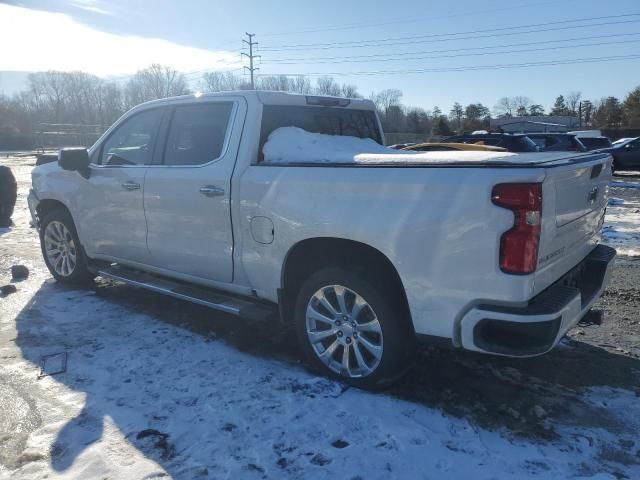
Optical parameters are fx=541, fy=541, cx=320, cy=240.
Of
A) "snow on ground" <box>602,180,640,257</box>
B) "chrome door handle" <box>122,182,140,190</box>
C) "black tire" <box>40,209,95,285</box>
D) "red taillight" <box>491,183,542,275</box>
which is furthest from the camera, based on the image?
"snow on ground" <box>602,180,640,257</box>

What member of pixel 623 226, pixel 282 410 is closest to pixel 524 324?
pixel 282 410

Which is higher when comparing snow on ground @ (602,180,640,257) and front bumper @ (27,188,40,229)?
front bumper @ (27,188,40,229)

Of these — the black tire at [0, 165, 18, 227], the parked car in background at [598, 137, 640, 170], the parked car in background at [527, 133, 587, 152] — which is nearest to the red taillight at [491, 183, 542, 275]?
the black tire at [0, 165, 18, 227]

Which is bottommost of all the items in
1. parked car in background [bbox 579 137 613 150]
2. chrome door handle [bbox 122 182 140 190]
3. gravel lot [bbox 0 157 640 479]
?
gravel lot [bbox 0 157 640 479]

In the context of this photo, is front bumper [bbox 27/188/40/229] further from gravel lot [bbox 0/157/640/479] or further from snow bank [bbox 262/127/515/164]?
snow bank [bbox 262/127/515/164]

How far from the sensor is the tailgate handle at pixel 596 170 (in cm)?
348

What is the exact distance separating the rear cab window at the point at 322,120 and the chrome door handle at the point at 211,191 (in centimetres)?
38

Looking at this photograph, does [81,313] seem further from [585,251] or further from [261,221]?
[585,251]

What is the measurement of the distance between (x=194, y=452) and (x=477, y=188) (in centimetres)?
208

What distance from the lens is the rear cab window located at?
4309 millimetres

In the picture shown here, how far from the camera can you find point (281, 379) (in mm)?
3814

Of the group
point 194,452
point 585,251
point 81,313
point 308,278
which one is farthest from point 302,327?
point 81,313

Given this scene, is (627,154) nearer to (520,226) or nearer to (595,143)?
(595,143)

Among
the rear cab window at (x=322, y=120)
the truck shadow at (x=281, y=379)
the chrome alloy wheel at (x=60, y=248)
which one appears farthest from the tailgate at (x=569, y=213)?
the chrome alloy wheel at (x=60, y=248)
